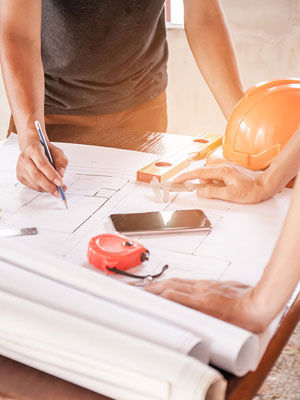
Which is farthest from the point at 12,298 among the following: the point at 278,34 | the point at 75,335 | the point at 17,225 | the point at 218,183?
the point at 278,34

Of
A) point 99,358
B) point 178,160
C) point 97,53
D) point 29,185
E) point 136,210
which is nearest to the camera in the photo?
point 99,358

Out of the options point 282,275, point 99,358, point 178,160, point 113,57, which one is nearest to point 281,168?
point 178,160

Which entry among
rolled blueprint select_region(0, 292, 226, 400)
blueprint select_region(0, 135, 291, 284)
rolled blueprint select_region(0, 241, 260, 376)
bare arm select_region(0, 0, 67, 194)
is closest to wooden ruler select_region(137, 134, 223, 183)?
blueprint select_region(0, 135, 291, 284)

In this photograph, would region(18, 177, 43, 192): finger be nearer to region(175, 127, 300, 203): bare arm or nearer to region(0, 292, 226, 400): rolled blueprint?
region(175, 127, 300, 203): bare arm

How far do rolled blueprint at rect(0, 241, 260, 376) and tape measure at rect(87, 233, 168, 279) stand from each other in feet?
0.25

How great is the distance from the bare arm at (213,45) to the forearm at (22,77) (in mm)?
515

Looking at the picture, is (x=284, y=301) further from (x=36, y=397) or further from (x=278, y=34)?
(x=278, y=34)

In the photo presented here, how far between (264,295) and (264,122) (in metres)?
0.60

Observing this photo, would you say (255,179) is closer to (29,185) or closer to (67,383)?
(29,185)

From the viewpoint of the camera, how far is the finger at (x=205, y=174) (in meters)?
1.14

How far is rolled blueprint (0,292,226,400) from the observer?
1.88 feet

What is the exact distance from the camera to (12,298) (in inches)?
27.4

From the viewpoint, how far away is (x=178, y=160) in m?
1.32

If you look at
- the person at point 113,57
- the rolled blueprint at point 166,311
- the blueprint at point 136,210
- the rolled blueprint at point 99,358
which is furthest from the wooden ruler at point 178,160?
the rolled blueprint at point 99,358
